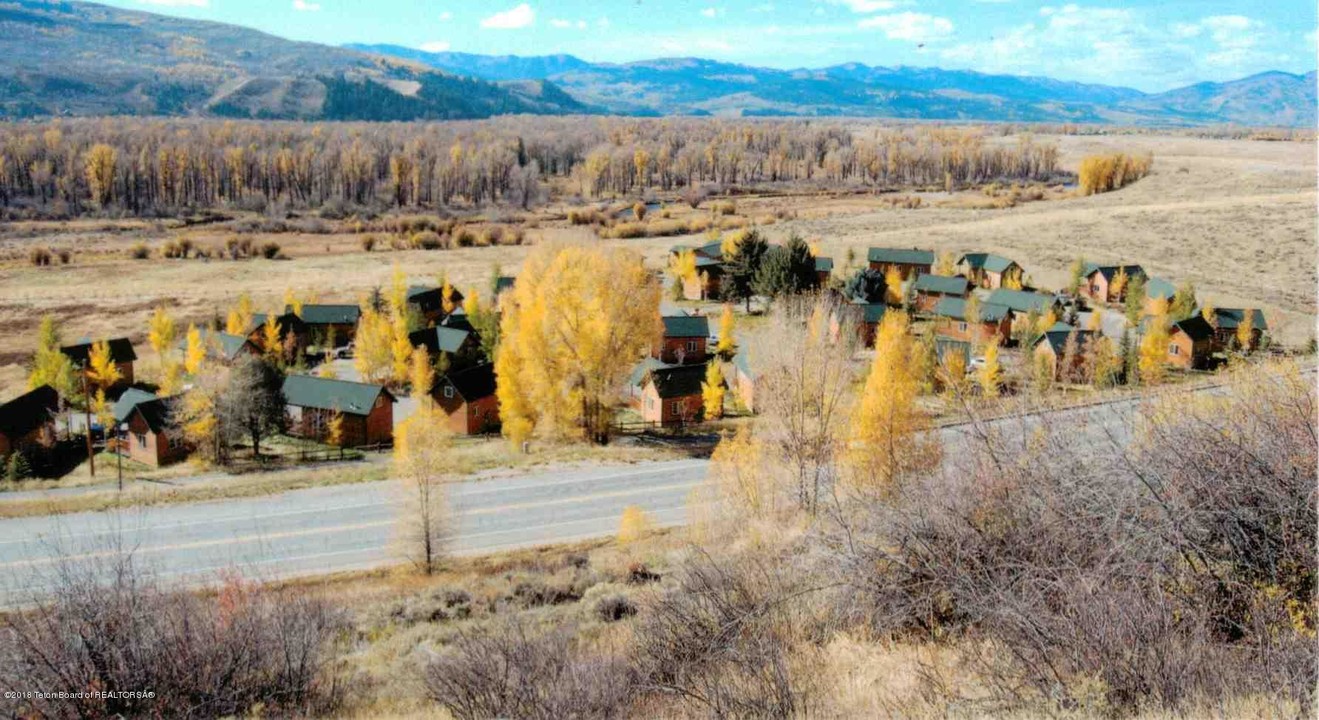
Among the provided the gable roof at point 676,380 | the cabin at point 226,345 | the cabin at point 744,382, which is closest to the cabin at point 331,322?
the cabin at point 226,345

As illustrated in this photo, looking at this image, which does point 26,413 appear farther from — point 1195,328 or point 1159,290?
point 1159,290

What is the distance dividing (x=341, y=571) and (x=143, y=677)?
1414 cm

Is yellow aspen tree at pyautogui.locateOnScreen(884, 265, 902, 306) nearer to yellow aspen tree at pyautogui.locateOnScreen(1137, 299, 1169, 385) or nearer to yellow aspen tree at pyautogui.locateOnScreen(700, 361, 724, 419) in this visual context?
yellow aspen tree at pyautogui.locateOnScreen(1137, 299, 1169, 385)

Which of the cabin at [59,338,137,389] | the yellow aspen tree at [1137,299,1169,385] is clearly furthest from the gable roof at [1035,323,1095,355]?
the cabin at [59,338,137,389]

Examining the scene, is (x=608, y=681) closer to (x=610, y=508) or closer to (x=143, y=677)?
(x=143, y=677)

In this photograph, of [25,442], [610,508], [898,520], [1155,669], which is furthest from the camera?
[25,442]

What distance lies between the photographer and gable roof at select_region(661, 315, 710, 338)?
50781mm

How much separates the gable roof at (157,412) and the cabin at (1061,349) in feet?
130

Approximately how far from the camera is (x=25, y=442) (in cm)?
3616

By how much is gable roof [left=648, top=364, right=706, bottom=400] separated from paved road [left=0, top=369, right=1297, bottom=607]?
762 centimetres

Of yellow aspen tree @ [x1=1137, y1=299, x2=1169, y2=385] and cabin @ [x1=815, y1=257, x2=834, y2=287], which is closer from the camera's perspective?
yellow aspen tree @ [x1=1137, y1=299, x2=1169, y2=385]

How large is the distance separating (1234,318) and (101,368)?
63.5 metres

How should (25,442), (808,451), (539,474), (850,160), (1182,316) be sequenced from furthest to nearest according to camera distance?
(850,160) < (1182,316) < (25,442) < (539,474) < (808,451)

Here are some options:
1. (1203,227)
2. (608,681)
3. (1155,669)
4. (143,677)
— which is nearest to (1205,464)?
(1155,669)
